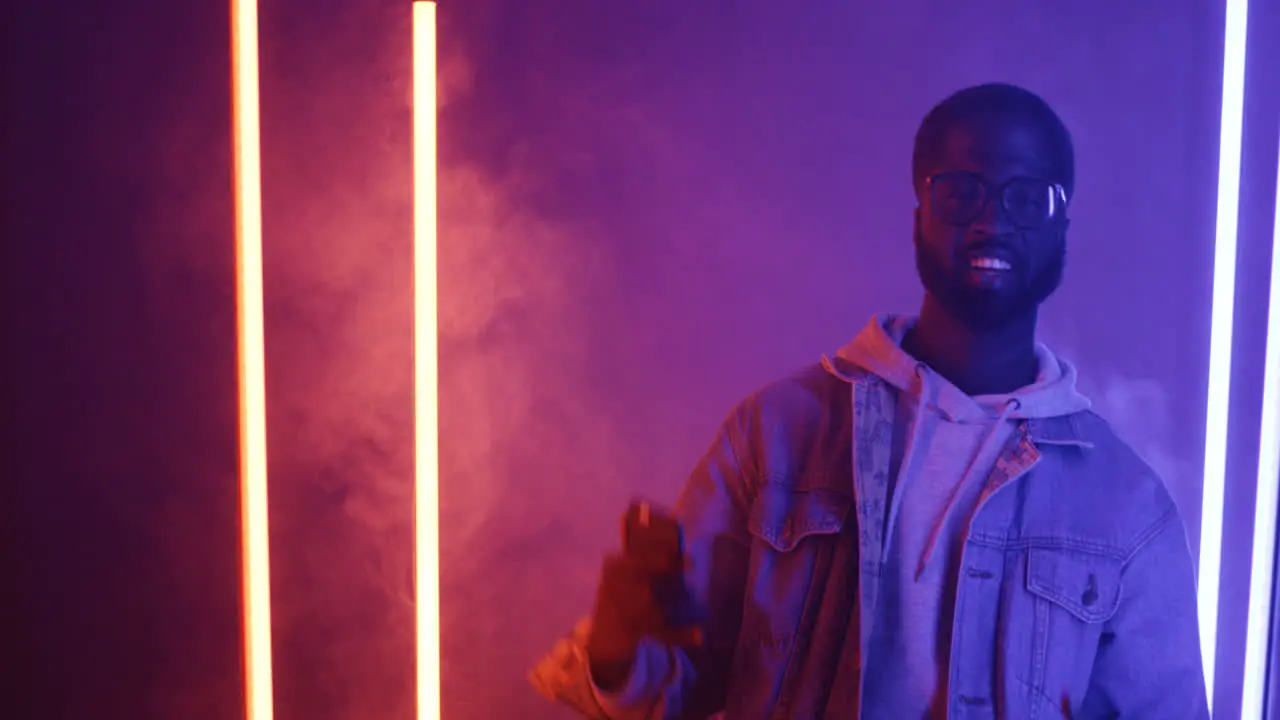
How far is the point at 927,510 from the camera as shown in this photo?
124 centimetres

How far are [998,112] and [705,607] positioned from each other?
2.71 feet

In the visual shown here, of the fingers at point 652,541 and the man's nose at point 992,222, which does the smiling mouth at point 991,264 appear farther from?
the fingers at point 652,541

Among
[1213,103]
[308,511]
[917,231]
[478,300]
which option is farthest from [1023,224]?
[308,511]

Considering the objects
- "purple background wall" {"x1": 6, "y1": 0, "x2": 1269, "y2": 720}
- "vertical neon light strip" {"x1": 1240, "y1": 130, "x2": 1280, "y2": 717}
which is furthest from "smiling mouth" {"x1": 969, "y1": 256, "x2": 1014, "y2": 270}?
"vertical neon light strip" {"x1": 1240, "y1": 130, "x2": 1280, "y2": 717}

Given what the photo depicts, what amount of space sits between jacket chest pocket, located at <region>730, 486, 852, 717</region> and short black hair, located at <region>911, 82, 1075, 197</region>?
0.51m

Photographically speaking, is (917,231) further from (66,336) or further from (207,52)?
(66,336)

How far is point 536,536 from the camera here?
174 centimetres

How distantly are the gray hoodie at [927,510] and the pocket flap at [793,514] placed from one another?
7cm

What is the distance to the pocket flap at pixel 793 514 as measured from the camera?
126 cm

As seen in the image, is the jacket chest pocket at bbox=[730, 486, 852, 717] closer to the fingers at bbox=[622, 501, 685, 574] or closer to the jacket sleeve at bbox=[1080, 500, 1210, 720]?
the fingers at bbox=[622, 501, 685, 574]

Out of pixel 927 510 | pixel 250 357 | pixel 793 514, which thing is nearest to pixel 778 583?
pixel 793 514

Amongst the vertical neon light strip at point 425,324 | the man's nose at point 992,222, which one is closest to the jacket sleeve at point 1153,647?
the man's nose at point 992,222

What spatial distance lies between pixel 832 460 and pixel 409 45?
1.06m

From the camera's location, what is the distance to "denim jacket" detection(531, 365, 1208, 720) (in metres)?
1.21
